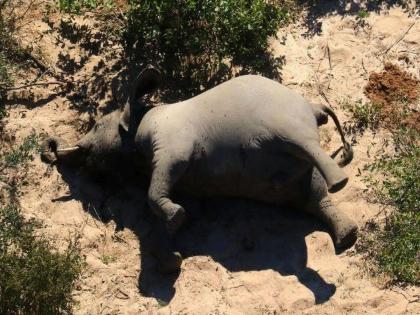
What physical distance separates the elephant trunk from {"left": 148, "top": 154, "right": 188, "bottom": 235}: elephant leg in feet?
3.53

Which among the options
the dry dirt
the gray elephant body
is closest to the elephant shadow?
the dry dirt

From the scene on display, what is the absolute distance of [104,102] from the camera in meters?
7.21

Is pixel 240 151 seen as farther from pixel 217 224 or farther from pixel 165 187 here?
pixel 217 224

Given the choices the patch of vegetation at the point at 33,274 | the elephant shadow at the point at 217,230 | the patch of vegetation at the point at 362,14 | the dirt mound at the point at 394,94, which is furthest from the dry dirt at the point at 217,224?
the patch of vegetation at the point at 362,14

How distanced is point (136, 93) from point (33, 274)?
1925 mm

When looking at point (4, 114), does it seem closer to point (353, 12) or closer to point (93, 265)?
point (93, 265)

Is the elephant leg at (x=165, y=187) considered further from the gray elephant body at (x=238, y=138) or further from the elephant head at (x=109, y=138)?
the elephant head at (x=109, y=138)

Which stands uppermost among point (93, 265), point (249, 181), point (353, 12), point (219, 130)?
point (353, 12)

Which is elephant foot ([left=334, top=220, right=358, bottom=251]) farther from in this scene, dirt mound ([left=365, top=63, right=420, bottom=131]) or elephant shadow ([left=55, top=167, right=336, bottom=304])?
dirt mound ([left=365, top=63, right=420, bottom=131])

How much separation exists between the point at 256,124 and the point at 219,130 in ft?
1.10

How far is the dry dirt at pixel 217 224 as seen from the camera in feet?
19.3

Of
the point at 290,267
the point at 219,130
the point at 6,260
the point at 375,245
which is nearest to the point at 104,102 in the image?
the point at 219,130

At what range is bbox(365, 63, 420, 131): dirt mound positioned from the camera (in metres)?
7.12

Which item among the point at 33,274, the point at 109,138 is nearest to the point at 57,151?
the point at 109,138
